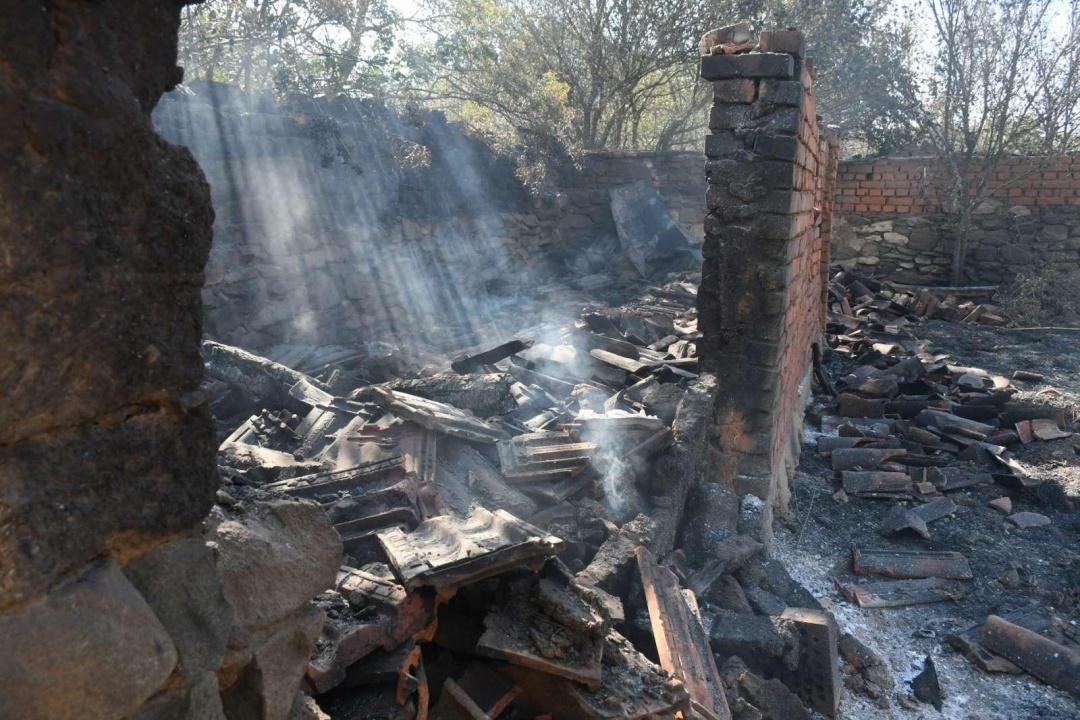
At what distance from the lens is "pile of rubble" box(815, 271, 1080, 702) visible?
400 cm

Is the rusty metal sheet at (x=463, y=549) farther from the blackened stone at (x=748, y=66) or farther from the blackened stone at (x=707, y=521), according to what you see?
the blackened stone at (x=748, y=66)

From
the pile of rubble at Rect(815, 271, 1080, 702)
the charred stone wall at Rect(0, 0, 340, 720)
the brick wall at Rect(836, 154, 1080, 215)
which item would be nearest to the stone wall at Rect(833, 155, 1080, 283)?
the brick wall at Rect(836, 154, 1080, 215)

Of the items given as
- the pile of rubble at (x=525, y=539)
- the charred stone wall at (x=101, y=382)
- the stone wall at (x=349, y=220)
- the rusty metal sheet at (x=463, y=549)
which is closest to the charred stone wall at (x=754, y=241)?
the pile of rubble at (x=525, y=539)

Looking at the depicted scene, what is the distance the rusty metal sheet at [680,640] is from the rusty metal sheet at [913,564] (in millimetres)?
1884

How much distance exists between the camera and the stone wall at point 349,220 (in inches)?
290

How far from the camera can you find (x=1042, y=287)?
11750mm

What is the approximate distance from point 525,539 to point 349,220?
277 inches

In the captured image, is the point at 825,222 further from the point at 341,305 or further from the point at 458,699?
the point at 458,699

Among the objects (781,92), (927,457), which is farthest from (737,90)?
(927,457)

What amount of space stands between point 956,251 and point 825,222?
225 inches

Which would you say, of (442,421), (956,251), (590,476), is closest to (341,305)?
(442,421)

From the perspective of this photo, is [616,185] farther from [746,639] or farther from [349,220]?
[746,639]

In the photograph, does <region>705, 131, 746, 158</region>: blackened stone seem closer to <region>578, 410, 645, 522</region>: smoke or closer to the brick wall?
<region>578, 410, 645, 522</region>: smoke

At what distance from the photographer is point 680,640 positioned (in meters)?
3.22
